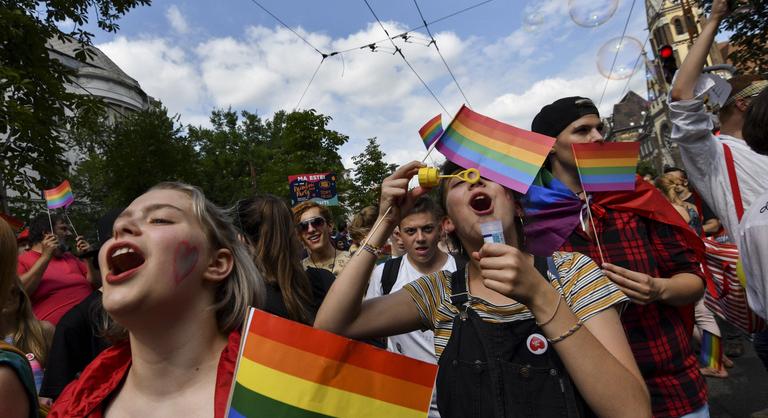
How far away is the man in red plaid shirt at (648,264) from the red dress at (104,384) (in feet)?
4.64

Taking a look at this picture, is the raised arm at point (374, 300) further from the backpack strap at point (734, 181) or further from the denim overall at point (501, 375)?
the backpack strap at point (734, 181)

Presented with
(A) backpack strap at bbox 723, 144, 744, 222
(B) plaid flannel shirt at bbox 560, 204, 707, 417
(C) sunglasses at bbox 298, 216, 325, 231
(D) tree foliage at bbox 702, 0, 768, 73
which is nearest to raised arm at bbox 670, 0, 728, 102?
(A) backpack strap at bbox 723, 144, 744, 222

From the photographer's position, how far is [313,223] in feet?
14.8

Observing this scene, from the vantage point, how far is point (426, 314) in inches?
73.2

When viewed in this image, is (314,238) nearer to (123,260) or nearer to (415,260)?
(415,260)

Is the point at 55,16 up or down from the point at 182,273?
up

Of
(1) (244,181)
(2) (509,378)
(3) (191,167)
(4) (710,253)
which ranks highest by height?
(1) (244,181)

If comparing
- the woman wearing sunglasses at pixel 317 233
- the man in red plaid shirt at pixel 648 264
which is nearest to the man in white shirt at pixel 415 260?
the woman wearing sunglasses at pixel 317 233

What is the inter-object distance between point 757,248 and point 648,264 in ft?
1.69

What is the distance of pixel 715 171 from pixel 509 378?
1702 mm

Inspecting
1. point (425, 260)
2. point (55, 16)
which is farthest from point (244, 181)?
point (425, 260)

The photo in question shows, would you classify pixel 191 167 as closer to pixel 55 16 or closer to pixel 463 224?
pixel 55 16

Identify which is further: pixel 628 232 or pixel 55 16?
pixel 55 16

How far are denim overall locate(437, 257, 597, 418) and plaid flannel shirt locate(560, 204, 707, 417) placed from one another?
0.69 meters
